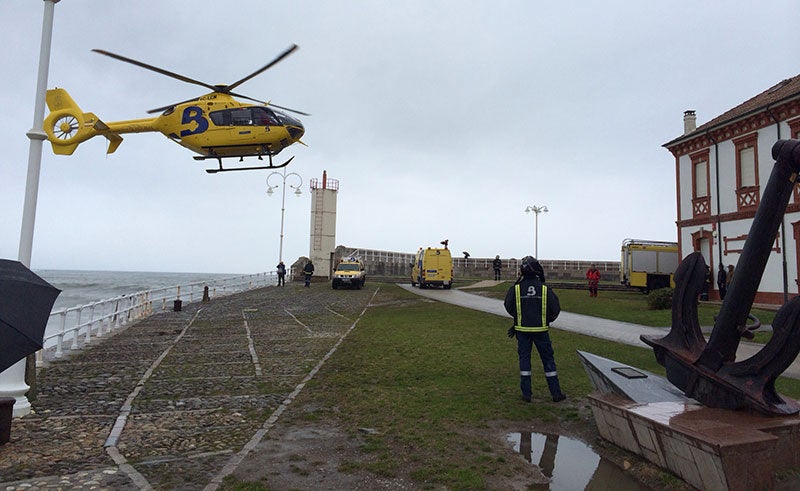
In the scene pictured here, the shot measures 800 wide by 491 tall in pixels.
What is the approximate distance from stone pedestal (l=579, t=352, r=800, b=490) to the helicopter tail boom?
56.7 feet

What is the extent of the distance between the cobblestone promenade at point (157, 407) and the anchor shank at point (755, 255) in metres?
4.94

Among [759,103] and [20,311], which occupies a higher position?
[759,103]

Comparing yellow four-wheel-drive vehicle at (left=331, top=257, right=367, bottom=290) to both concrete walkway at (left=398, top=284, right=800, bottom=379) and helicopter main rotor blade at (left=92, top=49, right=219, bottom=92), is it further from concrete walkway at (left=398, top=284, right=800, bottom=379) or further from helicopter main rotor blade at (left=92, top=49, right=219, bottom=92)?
helicopter main rotor blade at (left=92, top=49, right=219, bottom=92)

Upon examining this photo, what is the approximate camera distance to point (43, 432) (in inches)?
218

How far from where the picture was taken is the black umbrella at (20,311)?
4469 millimetres

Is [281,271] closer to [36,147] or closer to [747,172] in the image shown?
[747,172]

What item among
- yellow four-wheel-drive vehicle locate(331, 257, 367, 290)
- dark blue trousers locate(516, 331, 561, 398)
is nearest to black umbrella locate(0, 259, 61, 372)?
dark blue trousers locate(516, 331, 561, 398)

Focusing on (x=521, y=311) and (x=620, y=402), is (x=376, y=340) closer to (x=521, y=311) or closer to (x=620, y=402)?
(x=521, y=311)

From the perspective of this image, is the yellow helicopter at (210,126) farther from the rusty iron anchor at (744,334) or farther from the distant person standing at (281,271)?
the distant person standing at (281,271)

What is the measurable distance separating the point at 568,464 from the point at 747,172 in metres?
22.0

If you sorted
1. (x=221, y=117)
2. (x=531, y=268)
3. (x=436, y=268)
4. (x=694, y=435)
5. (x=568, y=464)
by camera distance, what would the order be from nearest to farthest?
1. (x=694, y=435)
2. (x=568, y=464)
3. (x=531, y=268)
4. (x=221, y=117)
5. (x=436, y=268)

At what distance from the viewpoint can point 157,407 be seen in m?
6.59

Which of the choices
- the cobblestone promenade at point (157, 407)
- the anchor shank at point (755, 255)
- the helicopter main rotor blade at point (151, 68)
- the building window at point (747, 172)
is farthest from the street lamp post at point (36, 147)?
the building window at point (747, 172)

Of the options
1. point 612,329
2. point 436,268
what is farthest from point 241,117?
point 436,268
